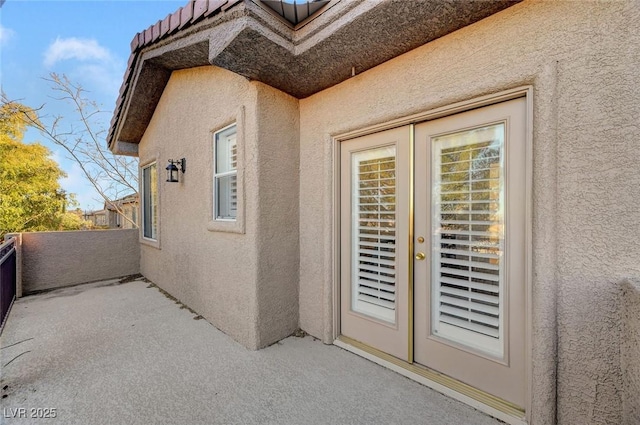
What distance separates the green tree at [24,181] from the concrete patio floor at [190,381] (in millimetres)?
7874

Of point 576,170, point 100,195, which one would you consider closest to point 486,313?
point 576,170

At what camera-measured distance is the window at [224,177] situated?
4312mm

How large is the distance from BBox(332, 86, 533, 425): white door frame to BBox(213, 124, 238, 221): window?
1.84 meters

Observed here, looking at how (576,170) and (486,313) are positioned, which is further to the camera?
(486,313)

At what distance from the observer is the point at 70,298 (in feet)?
18.5

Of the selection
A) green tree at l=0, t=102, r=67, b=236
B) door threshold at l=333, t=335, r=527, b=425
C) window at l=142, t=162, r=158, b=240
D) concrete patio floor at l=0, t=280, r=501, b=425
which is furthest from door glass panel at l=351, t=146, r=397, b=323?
green tree at l=0, t=102, r=67, b=236

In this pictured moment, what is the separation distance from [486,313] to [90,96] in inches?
560

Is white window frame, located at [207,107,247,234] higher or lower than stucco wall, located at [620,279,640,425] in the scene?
higher

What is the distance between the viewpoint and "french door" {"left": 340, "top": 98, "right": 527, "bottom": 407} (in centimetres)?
235

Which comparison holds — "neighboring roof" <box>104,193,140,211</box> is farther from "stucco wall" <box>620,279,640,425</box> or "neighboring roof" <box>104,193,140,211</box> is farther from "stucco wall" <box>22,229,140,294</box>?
"stucco wall" <box>620,279,640,425</box>

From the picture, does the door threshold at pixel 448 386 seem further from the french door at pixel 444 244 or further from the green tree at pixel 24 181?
the green tree at pixel 24 181

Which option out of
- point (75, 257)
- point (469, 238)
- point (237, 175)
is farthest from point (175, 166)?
point (469, 238)

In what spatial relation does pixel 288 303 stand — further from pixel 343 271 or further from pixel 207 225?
pixel 207 225

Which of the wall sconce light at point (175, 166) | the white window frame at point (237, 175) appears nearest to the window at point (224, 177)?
the white window frame at point (237, 175)
